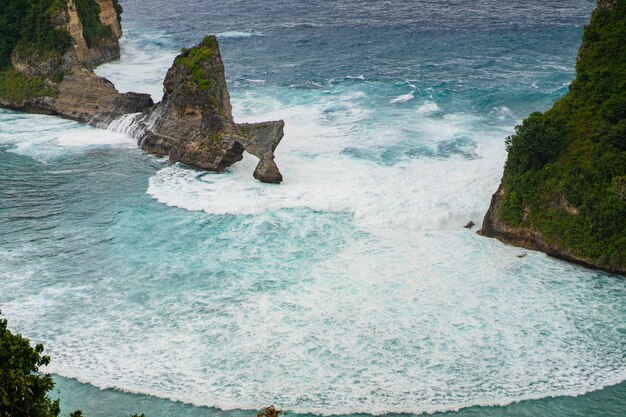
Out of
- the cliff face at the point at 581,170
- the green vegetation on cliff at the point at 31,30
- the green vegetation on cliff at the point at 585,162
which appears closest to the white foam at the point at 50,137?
the green vegetation on cliff at the point at 31,30

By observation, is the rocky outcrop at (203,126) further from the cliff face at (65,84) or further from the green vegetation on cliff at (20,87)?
the green vegetation on cliff at (20,87)

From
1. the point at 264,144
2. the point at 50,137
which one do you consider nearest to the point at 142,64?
the point at 50,137

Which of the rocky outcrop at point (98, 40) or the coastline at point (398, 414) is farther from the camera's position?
the rocky outcrop at point (98, 40)

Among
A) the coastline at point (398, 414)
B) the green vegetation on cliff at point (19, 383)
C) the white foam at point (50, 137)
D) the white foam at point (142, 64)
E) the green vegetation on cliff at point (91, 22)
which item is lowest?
the coastline at point (398, 414)

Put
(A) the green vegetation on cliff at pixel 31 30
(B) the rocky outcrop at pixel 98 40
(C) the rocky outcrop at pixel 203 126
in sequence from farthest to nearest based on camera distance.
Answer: (B) the rocky outcrop at pixel 98 40
(A) the green vegetation on cliff at pixel 31 30
(C) the rocky outcrop at pixel 203 126

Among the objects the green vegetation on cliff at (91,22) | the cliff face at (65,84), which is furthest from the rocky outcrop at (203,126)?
the green vegetation on cliff at (91,22)

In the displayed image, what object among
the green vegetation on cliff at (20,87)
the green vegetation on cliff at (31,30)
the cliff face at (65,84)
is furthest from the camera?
the green vegetation on cliff at (31,30)

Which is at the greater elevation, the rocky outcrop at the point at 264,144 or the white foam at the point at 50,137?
the rocky outcrop at the point at 264,144
